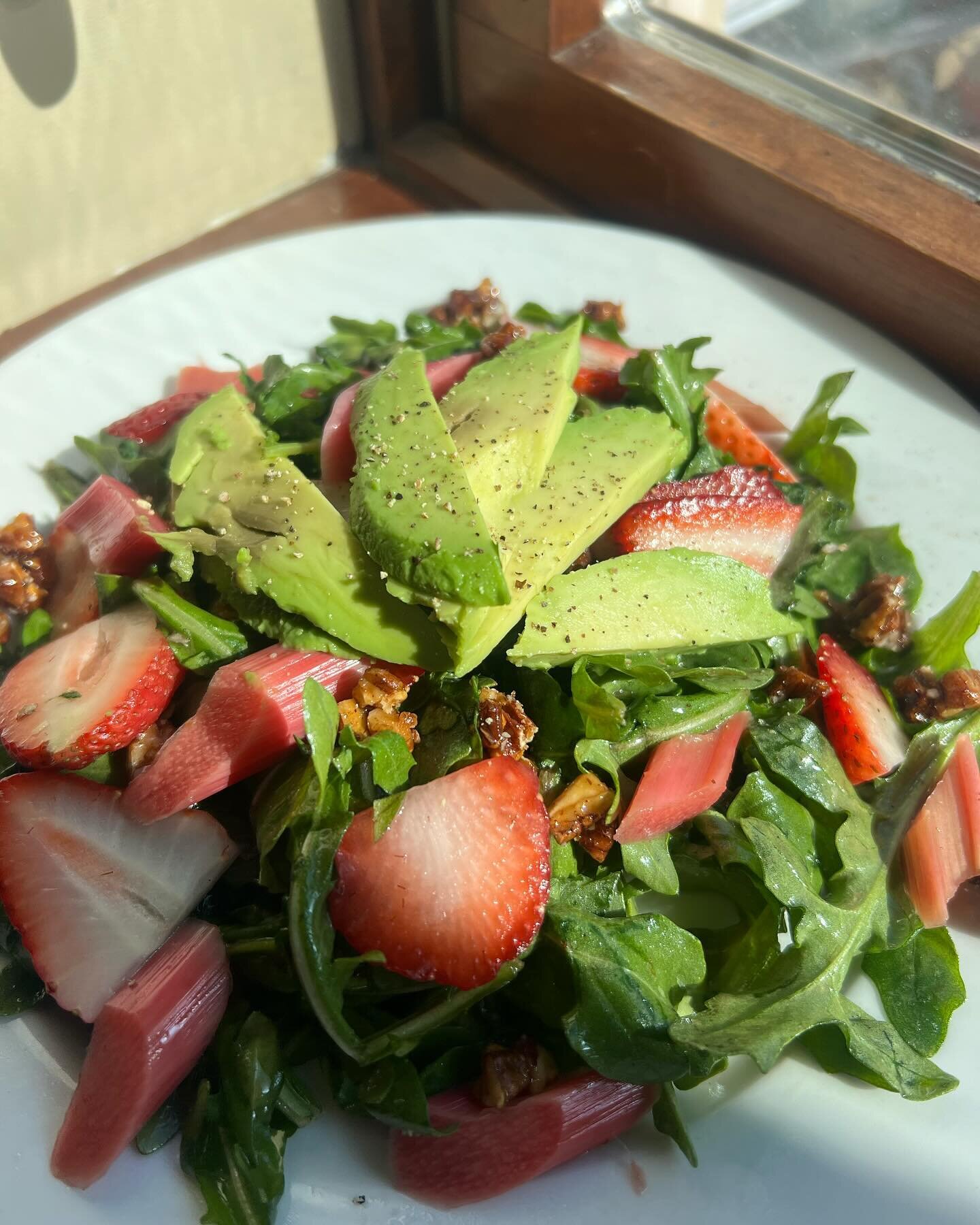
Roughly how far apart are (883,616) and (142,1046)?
1253 millimetres

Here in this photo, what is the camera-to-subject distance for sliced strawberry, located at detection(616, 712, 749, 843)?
4.43 ft

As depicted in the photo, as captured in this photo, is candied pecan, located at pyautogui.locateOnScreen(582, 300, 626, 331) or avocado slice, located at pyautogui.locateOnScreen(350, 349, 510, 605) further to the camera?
candied pecan, located at pyautogui.locateOnScreen(582, 300, 626, 331)

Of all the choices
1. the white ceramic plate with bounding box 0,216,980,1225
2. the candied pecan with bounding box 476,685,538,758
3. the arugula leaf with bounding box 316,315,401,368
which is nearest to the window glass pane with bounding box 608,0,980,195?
the white ceramic plate with bounding box 0,216,980,1225

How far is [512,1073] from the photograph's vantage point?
4.07ft

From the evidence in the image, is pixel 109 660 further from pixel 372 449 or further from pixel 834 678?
pixel 834 678

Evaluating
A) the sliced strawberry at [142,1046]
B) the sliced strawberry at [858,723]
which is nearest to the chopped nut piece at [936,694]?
the sliced strawberry at [858,723]

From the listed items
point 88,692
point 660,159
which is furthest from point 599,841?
point 660,159

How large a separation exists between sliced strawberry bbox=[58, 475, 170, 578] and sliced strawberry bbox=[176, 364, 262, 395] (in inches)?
14.0

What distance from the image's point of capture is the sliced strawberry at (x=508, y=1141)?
45.8 inches

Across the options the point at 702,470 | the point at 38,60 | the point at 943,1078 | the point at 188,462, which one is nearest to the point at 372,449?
the point at 188,462

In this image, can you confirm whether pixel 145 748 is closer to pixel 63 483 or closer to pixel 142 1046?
pixel 142 1046

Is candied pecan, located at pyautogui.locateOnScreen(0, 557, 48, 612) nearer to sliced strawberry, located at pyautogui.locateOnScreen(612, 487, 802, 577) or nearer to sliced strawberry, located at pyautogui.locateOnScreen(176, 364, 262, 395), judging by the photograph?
sliced strawberry, located at pyautogui.locateOnScreen(176, 364, 262, 395)

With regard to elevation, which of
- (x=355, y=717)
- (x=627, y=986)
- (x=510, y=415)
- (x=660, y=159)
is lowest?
(x=627, y=986)

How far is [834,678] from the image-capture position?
4.97 ft
